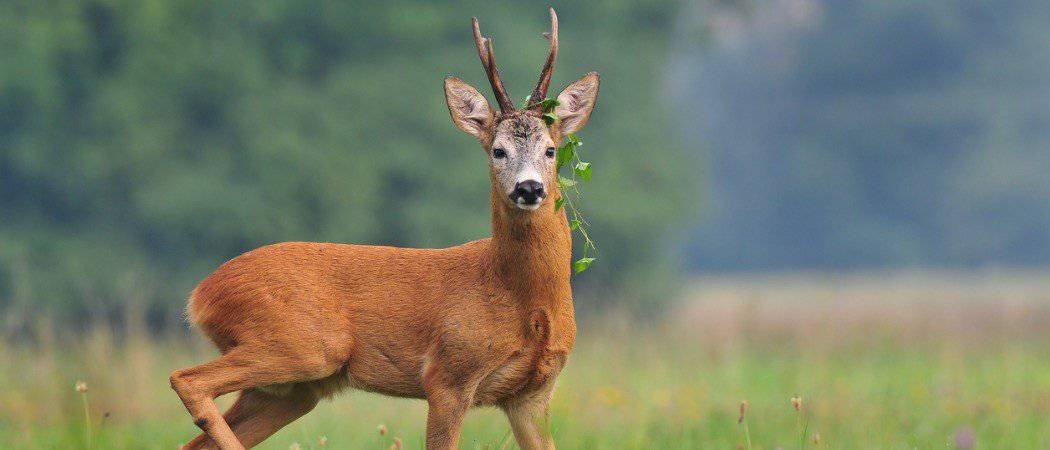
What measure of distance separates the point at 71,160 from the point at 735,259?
40.9 m

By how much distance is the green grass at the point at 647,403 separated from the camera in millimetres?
7758

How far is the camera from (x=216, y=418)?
18.6 ft

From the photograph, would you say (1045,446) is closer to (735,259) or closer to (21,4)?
(21,4)

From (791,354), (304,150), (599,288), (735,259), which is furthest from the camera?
(735,259)

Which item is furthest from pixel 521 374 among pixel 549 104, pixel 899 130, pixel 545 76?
pixel 899 130

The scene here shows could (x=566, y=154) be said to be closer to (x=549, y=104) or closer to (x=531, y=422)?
(x=549, y=104)

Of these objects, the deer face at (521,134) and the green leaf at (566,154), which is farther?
the green leaf at (566,154)

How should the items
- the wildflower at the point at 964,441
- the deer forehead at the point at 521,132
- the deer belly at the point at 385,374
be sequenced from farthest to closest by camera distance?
the wildflower at the point at 964,441 < the deer belly at the point at 385,374 < the deer forehead at the point at 521,132

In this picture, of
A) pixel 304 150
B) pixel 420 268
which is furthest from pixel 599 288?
pixel 420 268

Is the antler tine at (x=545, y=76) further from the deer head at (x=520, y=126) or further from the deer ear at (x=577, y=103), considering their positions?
the deer ear at (x=577, y=103)

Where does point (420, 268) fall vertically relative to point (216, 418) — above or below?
above

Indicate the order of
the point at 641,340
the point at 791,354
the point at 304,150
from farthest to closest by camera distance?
the point at 304,150 → the point at 791,354 → the point at 641,340

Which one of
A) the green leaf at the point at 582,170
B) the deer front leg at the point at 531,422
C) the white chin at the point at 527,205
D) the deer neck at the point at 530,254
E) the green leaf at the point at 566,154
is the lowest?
the deer front leg at the point at 531,422

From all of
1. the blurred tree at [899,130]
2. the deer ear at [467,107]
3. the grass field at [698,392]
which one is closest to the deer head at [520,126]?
the deer ear at [467,107]
